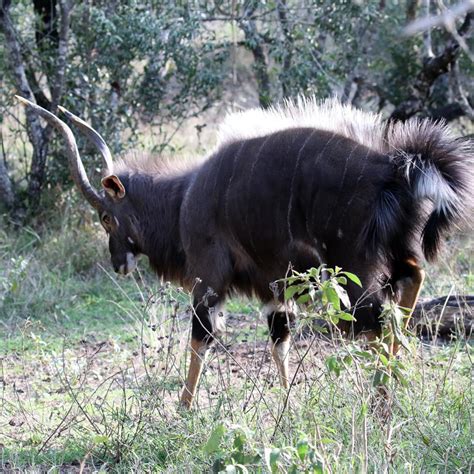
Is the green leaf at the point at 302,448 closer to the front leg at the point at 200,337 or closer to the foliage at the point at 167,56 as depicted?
the front leg at the point at 200,337

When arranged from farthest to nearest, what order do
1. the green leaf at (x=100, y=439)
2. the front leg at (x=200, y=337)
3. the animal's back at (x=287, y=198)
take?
the front leg at (x=200, y=337) → the animal's back at (x=287, y=198) → the green leaf at (x=100, y=439)

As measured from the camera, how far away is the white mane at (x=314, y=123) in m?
4.61

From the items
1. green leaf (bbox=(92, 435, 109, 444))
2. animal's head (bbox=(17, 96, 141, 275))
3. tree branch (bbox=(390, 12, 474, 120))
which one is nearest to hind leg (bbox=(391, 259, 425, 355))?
green leaf (bbox=(92, 435, 109, 444))

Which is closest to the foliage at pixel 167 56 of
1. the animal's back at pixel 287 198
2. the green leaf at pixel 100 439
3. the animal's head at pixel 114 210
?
the animal's head at pixel 114 210

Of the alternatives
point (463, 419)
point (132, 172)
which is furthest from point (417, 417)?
point (132, 172)

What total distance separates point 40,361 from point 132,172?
1243 mm

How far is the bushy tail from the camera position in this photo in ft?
14.0

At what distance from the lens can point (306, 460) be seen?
3098 mm

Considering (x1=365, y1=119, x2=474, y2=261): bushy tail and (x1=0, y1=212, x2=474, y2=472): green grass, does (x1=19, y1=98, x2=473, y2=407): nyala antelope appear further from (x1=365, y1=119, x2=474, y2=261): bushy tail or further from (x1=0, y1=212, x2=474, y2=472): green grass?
(x1=0, y1=212, x2=474, y2=472): green grass

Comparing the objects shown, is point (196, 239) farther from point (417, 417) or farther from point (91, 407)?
point (417, 417)

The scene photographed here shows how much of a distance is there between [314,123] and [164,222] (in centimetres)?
119

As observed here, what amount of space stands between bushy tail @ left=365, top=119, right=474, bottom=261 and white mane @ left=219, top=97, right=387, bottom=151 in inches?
7.8

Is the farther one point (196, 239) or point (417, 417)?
point (196, 239)

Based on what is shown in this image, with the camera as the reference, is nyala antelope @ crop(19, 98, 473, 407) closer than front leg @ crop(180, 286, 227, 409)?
Yes
